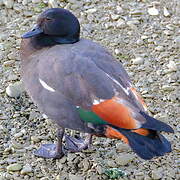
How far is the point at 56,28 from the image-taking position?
407cm

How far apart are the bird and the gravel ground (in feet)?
1.22

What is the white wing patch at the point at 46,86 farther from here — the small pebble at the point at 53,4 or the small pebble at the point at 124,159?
the small pebble at the point at 53,4

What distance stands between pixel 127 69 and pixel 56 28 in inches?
51.2

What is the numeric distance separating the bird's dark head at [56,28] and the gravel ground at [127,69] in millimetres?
811

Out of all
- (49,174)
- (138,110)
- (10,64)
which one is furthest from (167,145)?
(10,64)

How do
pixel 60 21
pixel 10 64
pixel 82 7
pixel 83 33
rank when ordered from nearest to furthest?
pixel 60 21, pixel 10 64, pixel 83 33, pixel 82 7

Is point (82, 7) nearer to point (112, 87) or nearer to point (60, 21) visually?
point (60, 21)

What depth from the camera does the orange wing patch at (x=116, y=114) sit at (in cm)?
358

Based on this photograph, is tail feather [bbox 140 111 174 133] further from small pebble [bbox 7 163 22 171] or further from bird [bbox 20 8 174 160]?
small pebble [bbox 7 163 22 171]

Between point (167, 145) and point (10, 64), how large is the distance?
203cm

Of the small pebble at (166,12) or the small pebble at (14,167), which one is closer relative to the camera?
the small pebble at (14,167)

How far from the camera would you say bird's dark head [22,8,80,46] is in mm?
4055

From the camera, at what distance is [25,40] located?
4.26 metres

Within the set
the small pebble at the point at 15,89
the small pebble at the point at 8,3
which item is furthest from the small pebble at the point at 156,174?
the small pebble at the point at 8,3
